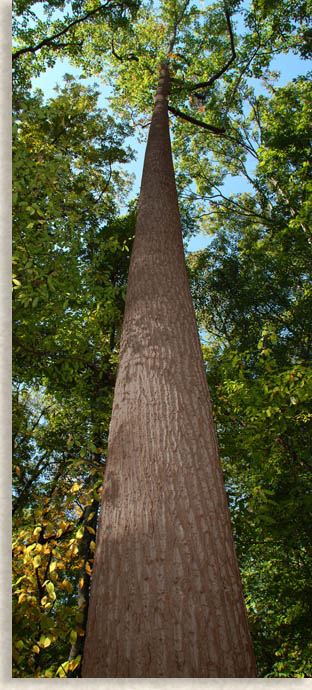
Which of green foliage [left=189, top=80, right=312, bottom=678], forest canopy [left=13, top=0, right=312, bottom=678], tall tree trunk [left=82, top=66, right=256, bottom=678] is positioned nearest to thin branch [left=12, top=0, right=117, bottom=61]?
forest canopy [left=13, top=0, right=312, bottom=678]

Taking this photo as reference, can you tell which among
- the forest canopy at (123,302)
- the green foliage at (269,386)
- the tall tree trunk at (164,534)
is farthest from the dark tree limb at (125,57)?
the tall tree trunk at (164,534)

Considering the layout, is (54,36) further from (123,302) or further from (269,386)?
(269,386)

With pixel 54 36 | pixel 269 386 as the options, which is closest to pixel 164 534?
pixel 269 386

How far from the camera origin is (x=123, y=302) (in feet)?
27.0

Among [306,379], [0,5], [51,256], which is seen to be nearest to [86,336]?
[51,256]

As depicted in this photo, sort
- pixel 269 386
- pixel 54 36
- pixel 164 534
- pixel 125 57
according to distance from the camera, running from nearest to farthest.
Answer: pixel 164 534 → pixel 269 386 → pixel 54 36 → pixel 125 57

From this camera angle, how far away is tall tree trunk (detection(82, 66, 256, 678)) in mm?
1078

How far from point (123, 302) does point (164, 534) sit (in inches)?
286

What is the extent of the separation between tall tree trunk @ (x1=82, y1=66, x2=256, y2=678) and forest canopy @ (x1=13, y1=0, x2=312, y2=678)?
3.17ft

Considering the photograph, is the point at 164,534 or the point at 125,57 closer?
the point at 164,534

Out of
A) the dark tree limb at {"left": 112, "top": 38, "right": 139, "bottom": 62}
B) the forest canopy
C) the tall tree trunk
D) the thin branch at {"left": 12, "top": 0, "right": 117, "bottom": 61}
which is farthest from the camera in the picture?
the dark tree limb at {"left": 112, "top": 38, "right": 139, "bottom": 62}

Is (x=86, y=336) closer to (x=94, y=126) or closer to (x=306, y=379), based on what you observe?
(x=306, y=379)

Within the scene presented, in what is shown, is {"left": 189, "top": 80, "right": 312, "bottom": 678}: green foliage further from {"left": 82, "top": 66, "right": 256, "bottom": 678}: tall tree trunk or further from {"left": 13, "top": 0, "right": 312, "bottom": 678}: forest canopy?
{"left": 82, "top": 66, "right": 256, "bottom": 678}: tall tree trunk

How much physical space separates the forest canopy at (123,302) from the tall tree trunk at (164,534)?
966 mm
